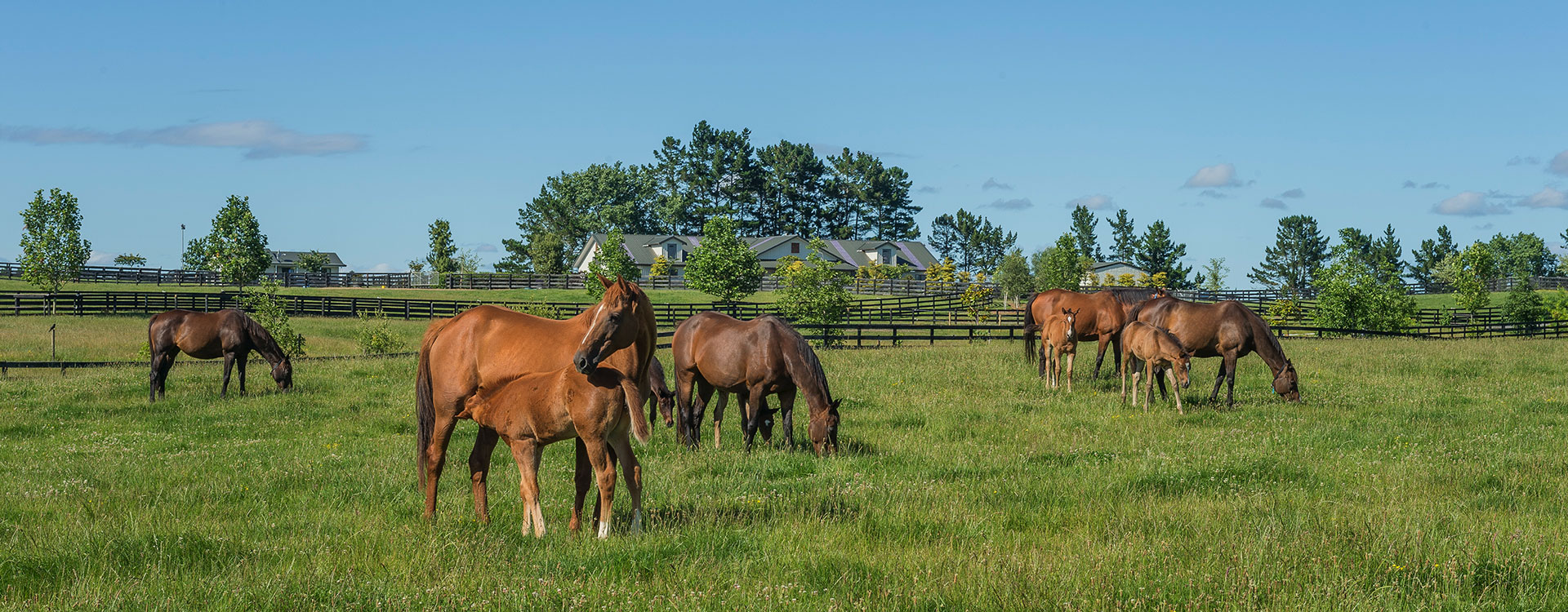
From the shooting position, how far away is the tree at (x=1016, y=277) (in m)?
72.7

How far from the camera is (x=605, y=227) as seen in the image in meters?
107

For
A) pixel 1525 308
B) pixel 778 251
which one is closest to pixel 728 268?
pixel 778 251

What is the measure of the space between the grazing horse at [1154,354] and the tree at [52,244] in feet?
181

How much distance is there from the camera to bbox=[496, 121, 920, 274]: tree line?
107688 millimetres

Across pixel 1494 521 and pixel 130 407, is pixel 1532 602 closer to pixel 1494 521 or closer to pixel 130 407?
pixel 1494 521

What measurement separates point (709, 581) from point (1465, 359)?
25019 mm

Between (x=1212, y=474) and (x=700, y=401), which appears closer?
(x=1212, y=474)

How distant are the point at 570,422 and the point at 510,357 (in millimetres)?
1317

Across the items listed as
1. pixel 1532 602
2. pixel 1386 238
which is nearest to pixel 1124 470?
pixel 1532 602

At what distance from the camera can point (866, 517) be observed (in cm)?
738

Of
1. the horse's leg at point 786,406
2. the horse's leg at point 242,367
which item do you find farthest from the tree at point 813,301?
the horse's leg at point 786,406

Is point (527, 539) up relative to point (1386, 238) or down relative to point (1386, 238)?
down

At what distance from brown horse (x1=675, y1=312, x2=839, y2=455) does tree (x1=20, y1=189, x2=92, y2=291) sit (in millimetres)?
52833

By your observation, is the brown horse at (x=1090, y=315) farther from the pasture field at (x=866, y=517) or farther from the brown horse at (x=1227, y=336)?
the pasture field at (x=866, y=517)
